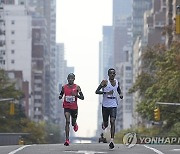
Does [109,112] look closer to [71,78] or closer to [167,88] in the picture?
[71,78]

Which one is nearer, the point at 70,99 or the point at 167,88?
the point at 70,99

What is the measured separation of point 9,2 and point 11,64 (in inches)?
794

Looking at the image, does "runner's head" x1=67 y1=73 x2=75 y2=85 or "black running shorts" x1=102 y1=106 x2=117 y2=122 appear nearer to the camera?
"black running shorts" x1=102 y1=106 x2=117 y2=122

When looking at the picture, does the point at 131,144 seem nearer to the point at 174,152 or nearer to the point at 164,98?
the point at 174,152

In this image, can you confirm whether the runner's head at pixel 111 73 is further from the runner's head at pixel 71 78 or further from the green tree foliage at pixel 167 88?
the green tree foliage at pixel 167 88

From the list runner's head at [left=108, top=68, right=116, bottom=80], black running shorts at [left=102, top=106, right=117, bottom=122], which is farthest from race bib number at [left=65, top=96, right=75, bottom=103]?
runner's head at [left=108, top=68, right=116, bottom=80]

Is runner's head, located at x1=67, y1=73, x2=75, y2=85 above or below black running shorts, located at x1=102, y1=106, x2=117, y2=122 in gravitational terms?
above

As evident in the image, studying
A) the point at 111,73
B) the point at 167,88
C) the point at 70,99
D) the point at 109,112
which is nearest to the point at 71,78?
the point at 70,99

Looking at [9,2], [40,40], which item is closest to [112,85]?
[9,2]

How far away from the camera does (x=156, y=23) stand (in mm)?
161750

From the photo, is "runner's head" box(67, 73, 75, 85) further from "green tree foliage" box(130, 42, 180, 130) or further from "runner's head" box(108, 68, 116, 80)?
"green tree foliage" box(130, 42, 180, 130)

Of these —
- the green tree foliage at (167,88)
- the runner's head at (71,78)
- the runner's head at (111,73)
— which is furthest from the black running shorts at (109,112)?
the green tree foliage at (167,88)

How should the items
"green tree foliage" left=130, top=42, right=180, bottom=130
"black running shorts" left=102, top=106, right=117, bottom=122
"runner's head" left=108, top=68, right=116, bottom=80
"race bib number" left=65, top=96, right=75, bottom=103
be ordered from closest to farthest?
"runner's head" left=108, top=68, right=116, bottom=80, "black running shorts" left=102, top=106, right=117, bottom=122, "race bib number" left=65, top=96, right=75, bottom=103, "green tree foliage" left=130, top=42, right=180, bottom=130

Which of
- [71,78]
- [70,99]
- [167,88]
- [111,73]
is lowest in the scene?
[167,88]
